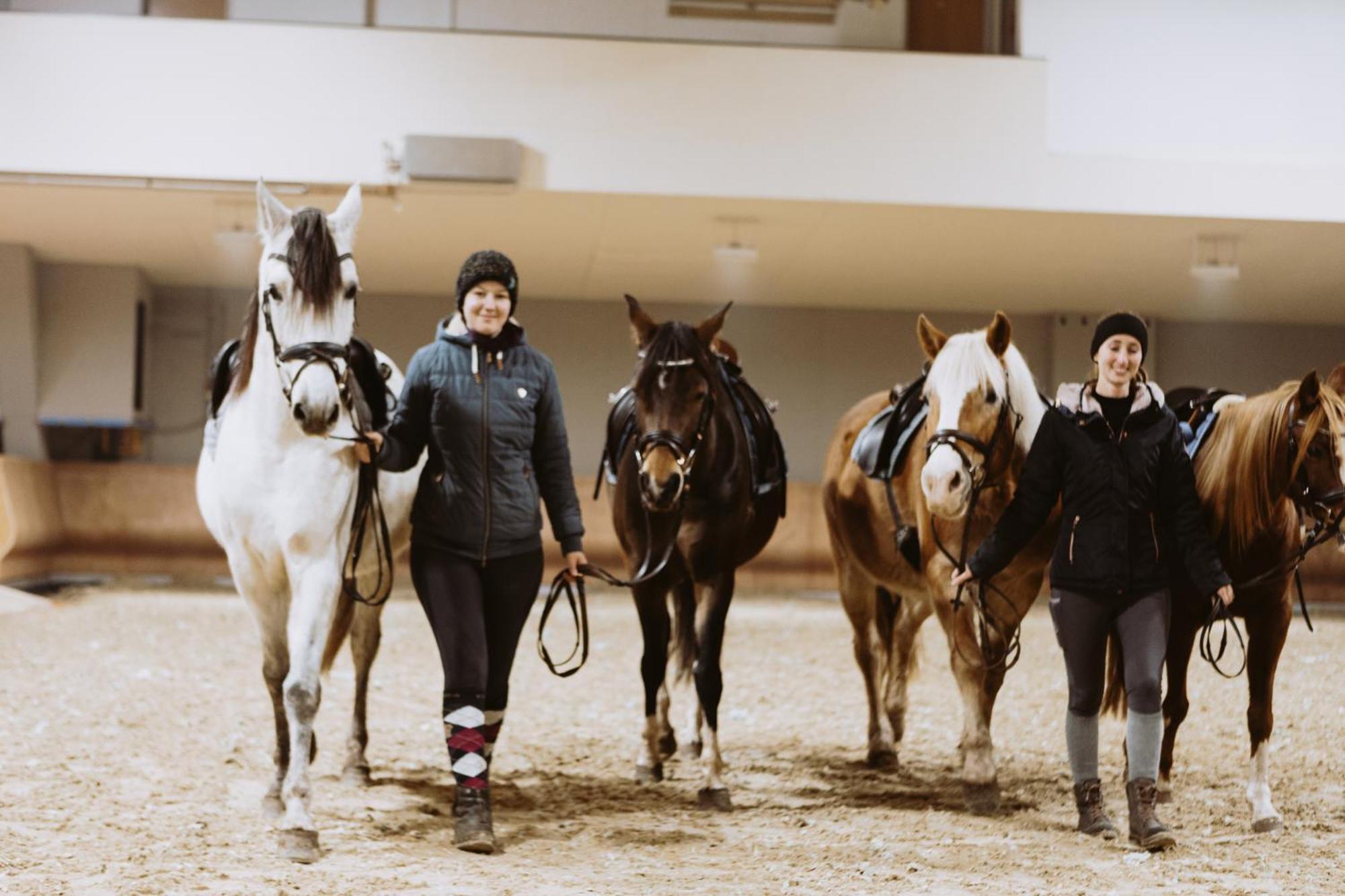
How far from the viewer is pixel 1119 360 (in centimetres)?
374

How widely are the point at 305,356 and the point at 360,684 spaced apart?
6.01 ft

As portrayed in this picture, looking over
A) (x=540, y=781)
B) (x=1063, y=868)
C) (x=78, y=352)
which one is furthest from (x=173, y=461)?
(x=1063, y=868)

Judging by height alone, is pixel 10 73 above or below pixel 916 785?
above

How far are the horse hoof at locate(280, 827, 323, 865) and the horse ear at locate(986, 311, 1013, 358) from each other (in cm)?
255

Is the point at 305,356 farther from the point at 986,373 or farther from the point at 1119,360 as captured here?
the point at 1119,360

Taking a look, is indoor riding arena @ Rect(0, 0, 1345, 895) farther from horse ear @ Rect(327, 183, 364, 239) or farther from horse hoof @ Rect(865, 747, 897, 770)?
horse ear @ Rect(327, 183, 364, 239)

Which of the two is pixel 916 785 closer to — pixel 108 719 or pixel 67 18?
pixel 108 719

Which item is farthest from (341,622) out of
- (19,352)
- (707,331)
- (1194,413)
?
(19,352)

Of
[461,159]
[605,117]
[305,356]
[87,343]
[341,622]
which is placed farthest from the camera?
[87,343]

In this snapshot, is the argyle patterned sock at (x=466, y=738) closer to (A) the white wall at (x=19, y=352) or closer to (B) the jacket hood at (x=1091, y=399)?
(B) the jacket hood at (x=1091, y=399)

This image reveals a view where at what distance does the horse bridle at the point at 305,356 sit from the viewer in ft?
11.6

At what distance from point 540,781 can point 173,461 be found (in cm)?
1021

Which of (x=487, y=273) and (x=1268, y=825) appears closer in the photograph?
(x=487, y=273)

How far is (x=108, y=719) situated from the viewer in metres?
5.84
